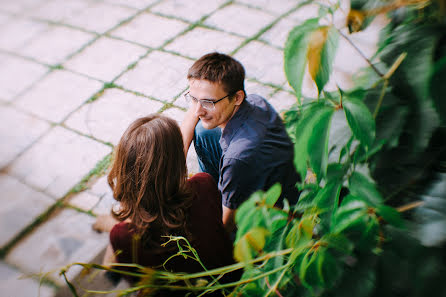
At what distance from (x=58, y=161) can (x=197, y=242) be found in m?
2.04

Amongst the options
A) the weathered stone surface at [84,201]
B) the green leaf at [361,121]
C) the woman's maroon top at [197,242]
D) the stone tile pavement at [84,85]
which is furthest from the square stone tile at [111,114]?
the green leaf at [361,121]

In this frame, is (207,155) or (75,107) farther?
(75,107)

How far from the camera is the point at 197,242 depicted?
162 cm

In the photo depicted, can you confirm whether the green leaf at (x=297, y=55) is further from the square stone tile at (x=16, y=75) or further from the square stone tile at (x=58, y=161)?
the square stone tile at (x=16, y=75)

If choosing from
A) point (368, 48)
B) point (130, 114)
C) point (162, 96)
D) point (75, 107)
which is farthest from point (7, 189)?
point (368, 48)

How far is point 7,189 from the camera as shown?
298 cm

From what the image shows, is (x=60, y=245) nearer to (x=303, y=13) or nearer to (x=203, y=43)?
(x=203, y=43)

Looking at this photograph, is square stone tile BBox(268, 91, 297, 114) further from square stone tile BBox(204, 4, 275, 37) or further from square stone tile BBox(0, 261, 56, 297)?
square stone tile BBox(0, 261, 56, 297)

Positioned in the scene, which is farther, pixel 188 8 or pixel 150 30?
pixel 188 8

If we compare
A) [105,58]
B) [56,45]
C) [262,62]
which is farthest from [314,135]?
[56,45]

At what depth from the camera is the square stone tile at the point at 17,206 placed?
2.73 meters

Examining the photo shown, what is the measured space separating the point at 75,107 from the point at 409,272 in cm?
349

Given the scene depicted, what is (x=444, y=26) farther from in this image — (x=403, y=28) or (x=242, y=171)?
(x=242, y=171)

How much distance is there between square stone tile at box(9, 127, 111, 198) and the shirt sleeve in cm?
162
